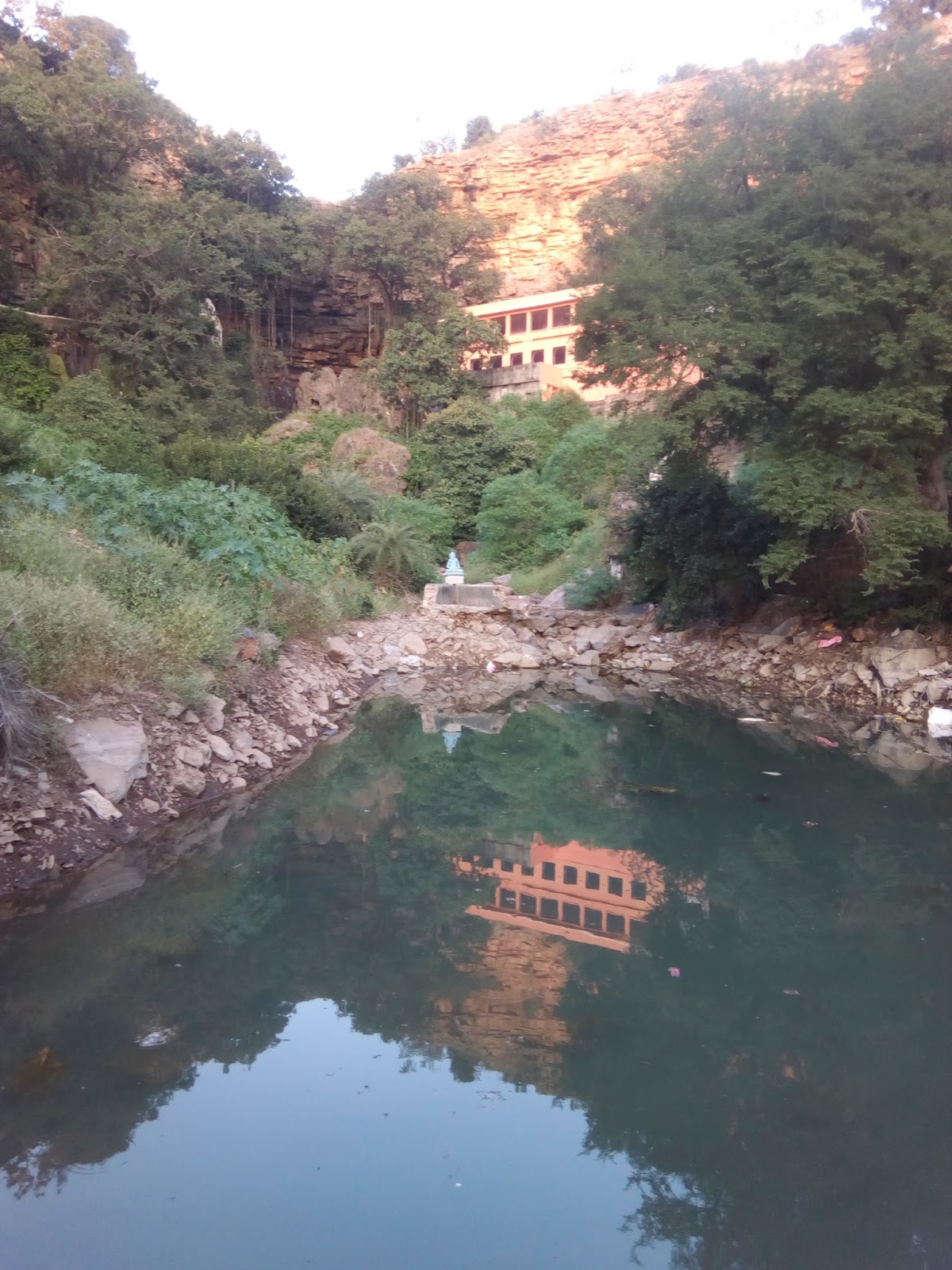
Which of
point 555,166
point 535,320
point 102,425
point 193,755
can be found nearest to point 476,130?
point 555,166

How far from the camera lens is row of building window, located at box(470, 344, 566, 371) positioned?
32688 mm

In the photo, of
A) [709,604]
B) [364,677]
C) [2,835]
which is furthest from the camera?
[709,604]

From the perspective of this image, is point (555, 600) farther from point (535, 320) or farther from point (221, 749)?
point (535, 320)

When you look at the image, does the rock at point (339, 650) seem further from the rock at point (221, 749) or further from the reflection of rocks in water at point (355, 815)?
the rock at point (221, 749)

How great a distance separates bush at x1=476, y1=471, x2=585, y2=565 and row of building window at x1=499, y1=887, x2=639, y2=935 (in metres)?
18.3

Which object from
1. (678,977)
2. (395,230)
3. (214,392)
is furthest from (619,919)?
(395,230)

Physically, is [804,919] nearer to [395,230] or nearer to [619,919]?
[619,919]

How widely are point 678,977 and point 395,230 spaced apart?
30.0 metres

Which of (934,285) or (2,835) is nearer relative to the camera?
(2,835)

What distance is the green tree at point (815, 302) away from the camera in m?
11.3

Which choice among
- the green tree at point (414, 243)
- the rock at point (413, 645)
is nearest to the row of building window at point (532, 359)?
the green tree at point (414, 243)

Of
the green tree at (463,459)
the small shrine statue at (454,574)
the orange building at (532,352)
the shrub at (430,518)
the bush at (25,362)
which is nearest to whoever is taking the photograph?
the small shrine statue at (454,574)

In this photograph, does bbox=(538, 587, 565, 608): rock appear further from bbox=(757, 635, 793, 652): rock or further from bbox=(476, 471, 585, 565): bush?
bbox=(757, 635, 793, 652): rock

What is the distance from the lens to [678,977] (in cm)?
488
